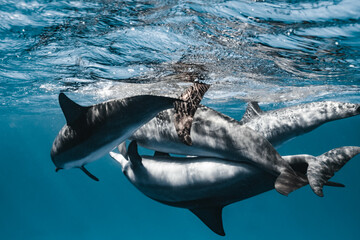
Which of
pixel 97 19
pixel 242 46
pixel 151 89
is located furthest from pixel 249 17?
pixel 151 89

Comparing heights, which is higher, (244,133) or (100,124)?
(244,133)

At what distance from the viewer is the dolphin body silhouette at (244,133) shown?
2.34m

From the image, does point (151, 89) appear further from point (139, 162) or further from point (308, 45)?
point (139, 162)

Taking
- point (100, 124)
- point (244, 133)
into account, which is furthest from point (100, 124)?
point (244, 133)

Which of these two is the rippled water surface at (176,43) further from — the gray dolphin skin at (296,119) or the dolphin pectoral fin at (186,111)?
the dolphin pectoral fin at (186,111)

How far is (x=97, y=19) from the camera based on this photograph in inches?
272

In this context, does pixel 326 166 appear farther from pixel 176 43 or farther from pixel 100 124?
pixel 176 43

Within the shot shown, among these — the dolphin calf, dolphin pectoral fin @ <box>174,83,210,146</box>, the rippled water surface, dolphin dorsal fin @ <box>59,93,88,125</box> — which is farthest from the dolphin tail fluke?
the rippled water surface

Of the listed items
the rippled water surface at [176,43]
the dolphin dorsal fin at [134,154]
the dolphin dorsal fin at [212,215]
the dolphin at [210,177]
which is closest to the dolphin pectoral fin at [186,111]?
the dolphin at [210,177]

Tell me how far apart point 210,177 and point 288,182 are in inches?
34.0

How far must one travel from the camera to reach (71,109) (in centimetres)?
281

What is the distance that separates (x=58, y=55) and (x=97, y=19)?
351 cm

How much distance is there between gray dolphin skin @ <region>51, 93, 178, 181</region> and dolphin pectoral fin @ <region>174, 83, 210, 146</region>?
4.0 inches

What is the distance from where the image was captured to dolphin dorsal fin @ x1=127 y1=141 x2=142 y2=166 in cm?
317
